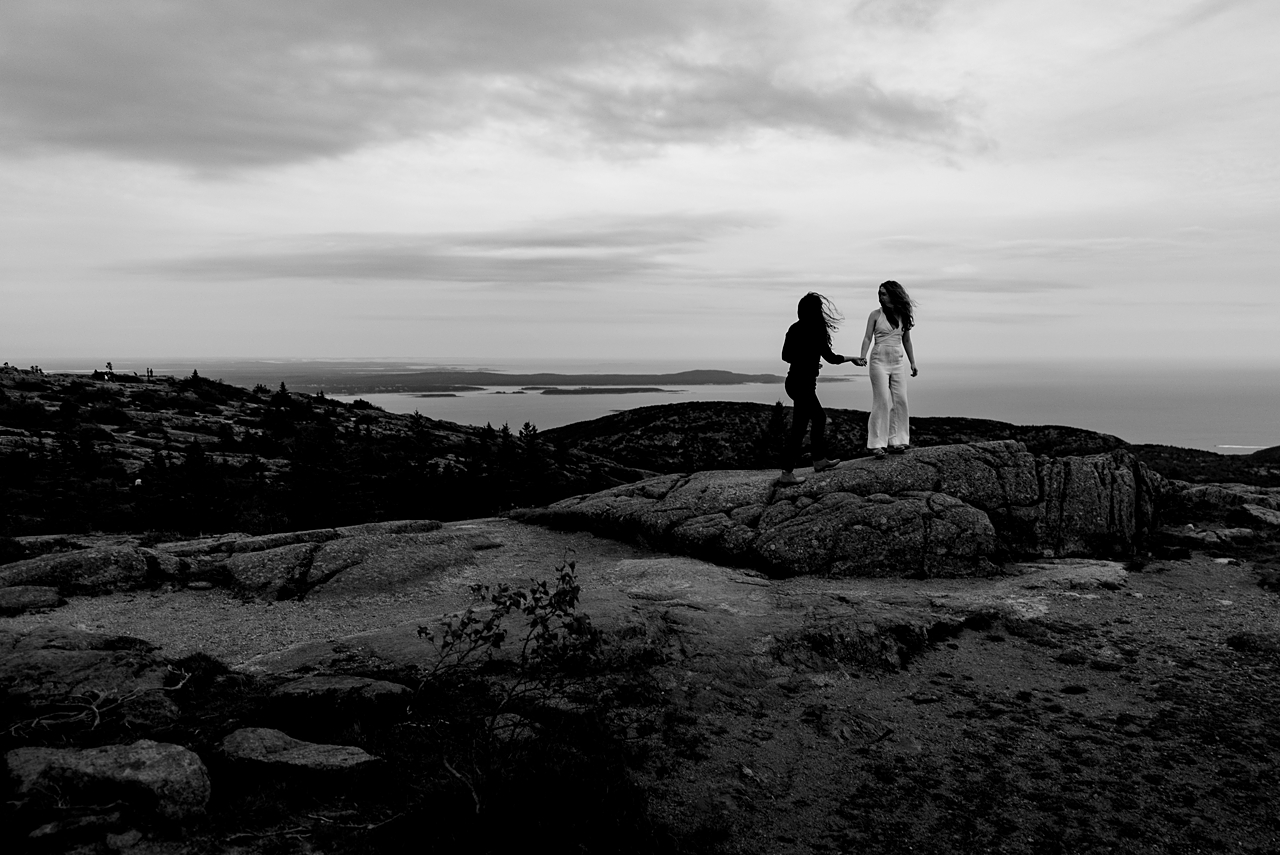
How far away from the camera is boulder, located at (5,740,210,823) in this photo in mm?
5113

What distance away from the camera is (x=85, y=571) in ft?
41.2

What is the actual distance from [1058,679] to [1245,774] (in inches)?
90.4

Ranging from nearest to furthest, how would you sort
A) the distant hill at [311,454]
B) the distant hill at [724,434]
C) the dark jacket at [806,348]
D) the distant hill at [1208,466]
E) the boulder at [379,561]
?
the boulder at [379,561] → the dark jacket at [806,348] → the distant hill at [311,454] → the distant hill at [1208,466] → the distant hill at [724,434]

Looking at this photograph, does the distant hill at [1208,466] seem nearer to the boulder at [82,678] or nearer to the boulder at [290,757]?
the boulder at [290,757]

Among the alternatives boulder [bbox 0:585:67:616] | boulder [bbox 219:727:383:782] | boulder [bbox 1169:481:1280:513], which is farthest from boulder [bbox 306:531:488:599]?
boulder [bbox 1169:481:1280:513]

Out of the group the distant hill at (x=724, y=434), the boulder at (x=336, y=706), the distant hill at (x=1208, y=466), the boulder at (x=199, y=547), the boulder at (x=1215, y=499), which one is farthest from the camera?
the distant hill at (x=724, y=434)

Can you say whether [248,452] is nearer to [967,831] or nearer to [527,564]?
[527,564]

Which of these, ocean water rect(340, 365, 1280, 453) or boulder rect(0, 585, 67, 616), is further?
ocean water rect(340, 365, 1280, 453)

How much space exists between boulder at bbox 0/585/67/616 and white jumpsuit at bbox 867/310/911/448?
14858 mm

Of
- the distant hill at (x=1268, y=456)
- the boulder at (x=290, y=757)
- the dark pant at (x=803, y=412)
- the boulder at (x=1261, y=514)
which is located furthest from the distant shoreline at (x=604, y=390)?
the boulder at (x=290, y=757)

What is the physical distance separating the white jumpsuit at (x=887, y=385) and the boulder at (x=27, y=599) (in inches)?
585

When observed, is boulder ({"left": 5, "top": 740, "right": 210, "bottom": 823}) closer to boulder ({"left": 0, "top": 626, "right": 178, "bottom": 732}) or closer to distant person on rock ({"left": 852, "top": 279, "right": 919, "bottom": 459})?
boulder ({"left": 0, "top": 626, "right": 178, "bottom": 732})

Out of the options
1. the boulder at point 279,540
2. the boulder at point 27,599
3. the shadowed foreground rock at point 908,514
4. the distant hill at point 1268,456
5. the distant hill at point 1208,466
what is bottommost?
the boulder at point 27,599

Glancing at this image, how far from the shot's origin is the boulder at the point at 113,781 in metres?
5.11
